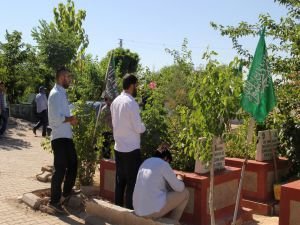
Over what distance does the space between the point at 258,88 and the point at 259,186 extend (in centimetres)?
284

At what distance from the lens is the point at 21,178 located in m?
8.28

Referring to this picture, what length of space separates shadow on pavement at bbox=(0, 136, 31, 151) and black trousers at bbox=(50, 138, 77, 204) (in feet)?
20.3

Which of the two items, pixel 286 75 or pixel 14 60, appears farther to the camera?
pixel 14 60

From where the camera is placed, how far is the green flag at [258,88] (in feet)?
14.7

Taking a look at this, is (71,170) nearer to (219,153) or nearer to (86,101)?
(86,101)

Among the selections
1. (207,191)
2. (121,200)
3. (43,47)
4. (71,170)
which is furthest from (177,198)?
(43,47)

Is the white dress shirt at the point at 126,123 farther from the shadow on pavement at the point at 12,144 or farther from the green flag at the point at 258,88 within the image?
the shadow on pavement at the point at 12,144

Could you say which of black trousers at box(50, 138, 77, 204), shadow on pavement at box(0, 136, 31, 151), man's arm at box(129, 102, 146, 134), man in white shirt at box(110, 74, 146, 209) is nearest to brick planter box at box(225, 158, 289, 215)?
man in white shirt at box(110, 74, 146, 209)

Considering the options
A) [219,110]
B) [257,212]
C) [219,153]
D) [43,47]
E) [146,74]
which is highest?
[43,47]

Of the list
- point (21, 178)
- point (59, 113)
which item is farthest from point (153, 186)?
point (21, 178)

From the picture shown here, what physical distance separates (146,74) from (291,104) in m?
2.84

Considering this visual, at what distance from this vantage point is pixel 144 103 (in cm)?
729

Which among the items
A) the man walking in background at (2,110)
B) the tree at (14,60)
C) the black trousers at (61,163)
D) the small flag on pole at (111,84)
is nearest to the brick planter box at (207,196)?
the black trousers at (61,163)

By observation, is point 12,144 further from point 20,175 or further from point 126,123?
point 126,123
